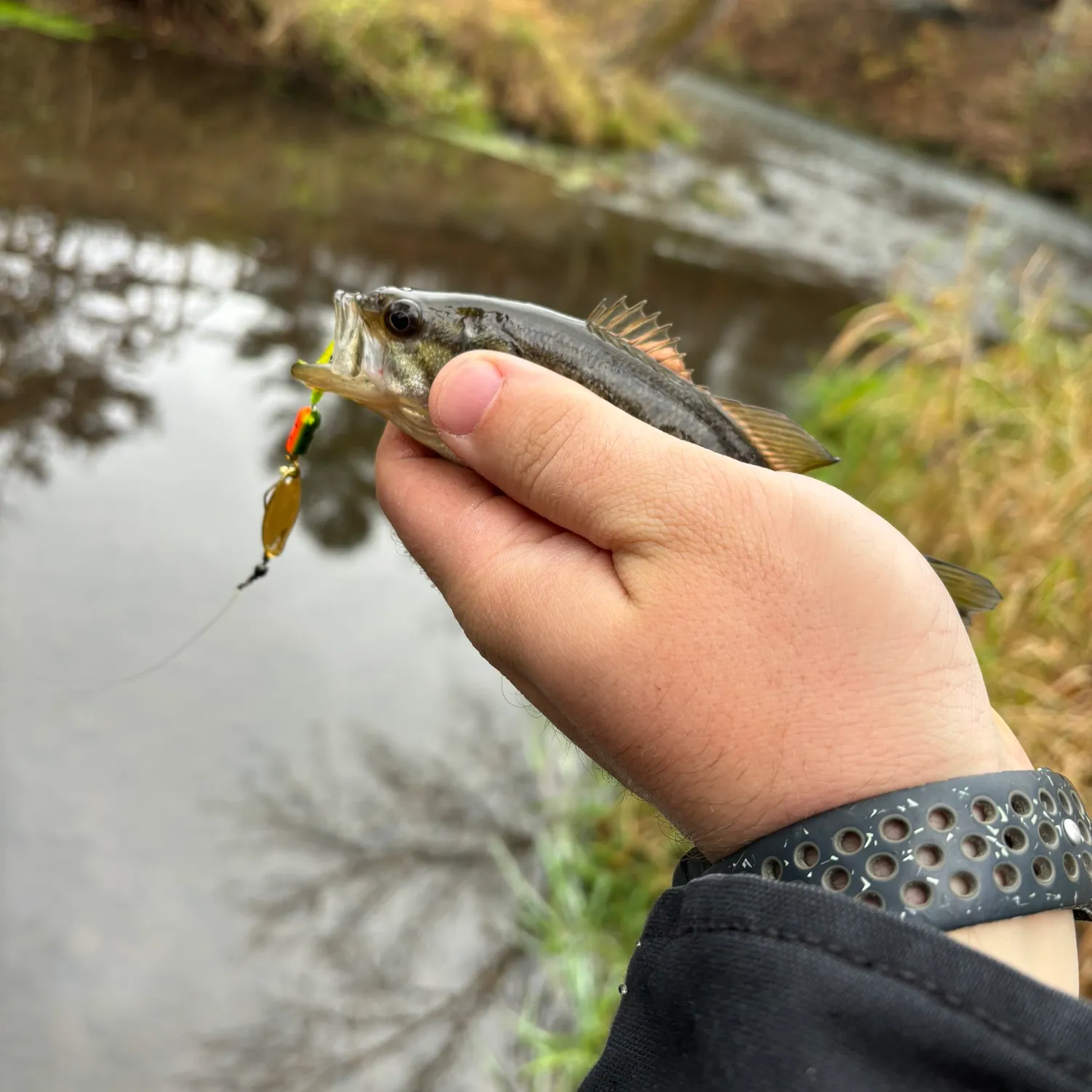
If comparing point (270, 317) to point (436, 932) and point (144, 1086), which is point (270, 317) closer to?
point (436, 932)

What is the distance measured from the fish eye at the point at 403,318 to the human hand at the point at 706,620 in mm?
329

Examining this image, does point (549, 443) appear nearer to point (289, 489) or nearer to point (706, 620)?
point (706, 620)

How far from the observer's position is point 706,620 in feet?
5.44

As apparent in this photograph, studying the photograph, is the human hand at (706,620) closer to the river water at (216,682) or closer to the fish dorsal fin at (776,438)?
the fish dorsal fin at (776,438)

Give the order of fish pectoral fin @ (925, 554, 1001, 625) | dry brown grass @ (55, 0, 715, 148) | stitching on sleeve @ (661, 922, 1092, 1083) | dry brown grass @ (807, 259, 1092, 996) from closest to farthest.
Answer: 1. stitching on sleeve @ (661, 922, 1092, 1083)
2. fish pectoral fin @ (925, 554, 1001, 625)
3. dry brown grass @ (807, 259, 1092, 996)
4. dry brown grass @ (55, 0, 715, 148)

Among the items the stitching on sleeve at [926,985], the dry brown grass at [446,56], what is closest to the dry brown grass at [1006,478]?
the stitching on sleeve at [926,985]

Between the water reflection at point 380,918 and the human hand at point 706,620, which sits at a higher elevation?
the human hand at point 706,620

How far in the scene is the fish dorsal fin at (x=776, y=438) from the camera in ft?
7.27

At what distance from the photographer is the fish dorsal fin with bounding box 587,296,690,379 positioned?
88.2 inches

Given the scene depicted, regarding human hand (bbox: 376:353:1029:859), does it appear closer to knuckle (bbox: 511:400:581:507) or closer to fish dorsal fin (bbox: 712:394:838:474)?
knuckle (bbox: 511:400:581:507)

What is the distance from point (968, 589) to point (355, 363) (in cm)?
149

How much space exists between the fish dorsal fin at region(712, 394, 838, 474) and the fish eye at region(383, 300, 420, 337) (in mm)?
731

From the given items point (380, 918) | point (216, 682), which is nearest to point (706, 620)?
point (380, 918)

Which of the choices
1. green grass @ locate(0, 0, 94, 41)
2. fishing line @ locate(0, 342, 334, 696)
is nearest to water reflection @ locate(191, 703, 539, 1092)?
fishing line @ locate(0, 342, 334, 696)
